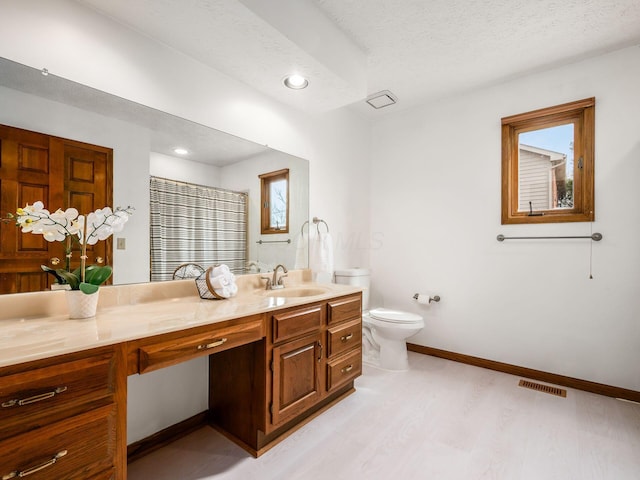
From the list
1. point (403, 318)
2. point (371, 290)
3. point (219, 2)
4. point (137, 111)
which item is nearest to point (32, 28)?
point (137, 111)

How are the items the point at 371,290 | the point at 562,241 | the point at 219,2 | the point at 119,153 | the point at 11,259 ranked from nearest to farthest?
the point at 11,259 < the point at 219,2 < the point at 119,153 < the point at 562,241 < the point at 371,290

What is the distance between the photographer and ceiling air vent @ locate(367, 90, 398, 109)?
109 inches

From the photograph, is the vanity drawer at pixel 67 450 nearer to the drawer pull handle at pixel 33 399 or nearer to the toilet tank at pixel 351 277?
the drawer pull handle at pixel 33 399

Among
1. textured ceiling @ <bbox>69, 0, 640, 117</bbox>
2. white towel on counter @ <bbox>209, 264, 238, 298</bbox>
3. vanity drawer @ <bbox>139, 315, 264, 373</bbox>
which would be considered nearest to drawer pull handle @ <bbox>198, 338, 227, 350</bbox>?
vanity drawer @ <bbox>139, 315, 264, 373</bbox>

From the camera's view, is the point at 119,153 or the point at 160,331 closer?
the point at 160,331

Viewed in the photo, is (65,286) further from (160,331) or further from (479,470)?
(479,470)

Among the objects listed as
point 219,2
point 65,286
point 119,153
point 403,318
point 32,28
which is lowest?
point 403,318

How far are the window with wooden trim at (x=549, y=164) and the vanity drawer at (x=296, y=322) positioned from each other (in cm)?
186

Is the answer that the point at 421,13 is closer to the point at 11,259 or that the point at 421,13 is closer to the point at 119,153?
the point at 119,153

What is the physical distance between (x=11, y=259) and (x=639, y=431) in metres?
3.32

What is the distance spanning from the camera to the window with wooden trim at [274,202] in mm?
2254

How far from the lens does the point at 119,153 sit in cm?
156

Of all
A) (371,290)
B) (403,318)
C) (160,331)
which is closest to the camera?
(160,331)

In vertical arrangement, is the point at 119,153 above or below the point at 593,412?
above
